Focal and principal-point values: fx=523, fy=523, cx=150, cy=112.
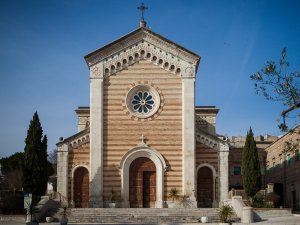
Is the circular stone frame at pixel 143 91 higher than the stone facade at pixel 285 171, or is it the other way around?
the circular stone frame at pixel 143 91

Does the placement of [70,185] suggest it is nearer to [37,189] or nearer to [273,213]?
[37,189]

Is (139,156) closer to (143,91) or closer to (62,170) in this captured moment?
(143,91)

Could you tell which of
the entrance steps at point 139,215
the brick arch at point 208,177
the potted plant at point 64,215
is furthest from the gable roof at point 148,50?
the potted plant at point 64,215

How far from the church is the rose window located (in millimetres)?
78

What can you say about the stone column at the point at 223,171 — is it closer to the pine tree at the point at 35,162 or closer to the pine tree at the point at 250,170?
the pine tree at the point at 250,170

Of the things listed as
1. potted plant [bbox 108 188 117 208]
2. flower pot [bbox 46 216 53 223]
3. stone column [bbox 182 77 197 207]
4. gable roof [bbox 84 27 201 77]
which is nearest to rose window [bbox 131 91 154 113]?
stone column [bbox 182 77 197 207]

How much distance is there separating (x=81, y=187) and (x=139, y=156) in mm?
5028

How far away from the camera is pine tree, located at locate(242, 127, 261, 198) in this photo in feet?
141

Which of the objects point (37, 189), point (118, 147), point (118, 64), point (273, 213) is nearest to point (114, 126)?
point (118, 147)

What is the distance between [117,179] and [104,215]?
4739mm

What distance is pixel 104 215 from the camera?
115 ft

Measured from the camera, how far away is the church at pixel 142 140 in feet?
129

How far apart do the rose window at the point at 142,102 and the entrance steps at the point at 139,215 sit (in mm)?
8269

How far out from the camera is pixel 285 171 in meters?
51.1
